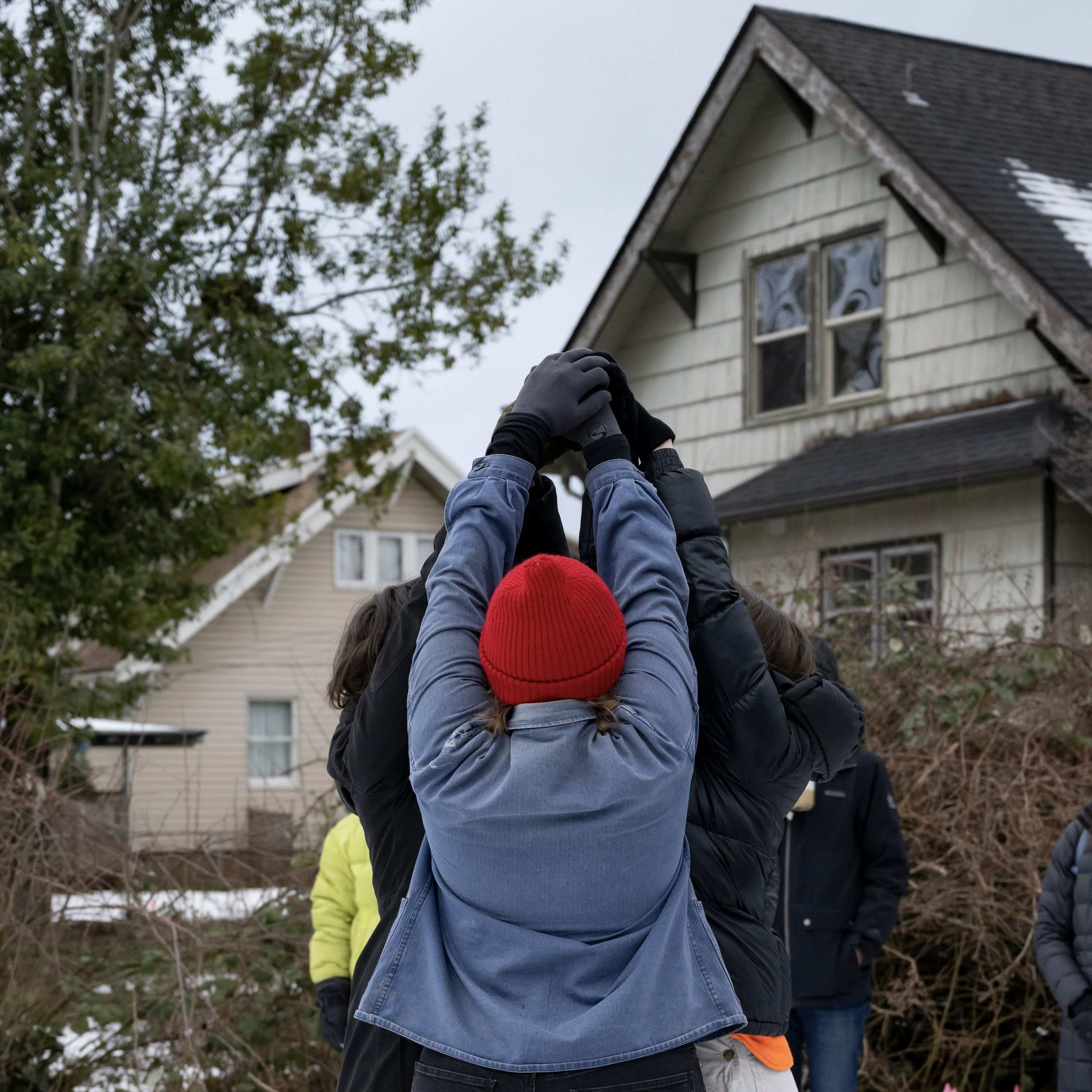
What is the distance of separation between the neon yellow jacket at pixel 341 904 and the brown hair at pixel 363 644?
1708mm

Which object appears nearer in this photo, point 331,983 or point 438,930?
point 438,930

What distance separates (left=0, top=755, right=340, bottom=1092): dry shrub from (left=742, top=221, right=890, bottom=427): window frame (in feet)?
23.0

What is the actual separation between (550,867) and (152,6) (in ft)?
41.7

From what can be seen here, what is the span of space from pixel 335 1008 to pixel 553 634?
8.25ft

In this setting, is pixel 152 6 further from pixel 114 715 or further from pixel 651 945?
pixel 651 945

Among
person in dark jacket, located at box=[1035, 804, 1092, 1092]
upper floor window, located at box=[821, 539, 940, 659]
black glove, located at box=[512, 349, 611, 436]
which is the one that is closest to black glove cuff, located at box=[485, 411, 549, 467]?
black glove, located at box=[512, 349, 611, 436]

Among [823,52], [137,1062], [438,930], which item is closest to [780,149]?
[823,52]

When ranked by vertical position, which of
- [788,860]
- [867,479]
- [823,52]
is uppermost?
[823,52]

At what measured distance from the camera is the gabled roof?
9.66m

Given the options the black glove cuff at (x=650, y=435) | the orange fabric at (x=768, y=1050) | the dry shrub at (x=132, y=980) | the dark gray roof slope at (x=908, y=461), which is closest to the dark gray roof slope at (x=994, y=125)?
the dark gray roof slope at (x=908, y=461)

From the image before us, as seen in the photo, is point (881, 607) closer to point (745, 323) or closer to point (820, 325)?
point (820, 325)

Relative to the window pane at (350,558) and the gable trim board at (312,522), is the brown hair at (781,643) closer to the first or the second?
the gable trim board at (312,522)

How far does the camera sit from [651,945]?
2.25 metres

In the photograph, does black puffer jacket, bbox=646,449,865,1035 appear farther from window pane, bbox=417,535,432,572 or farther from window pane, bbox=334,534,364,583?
window pane, bbox=417,535,432,572
